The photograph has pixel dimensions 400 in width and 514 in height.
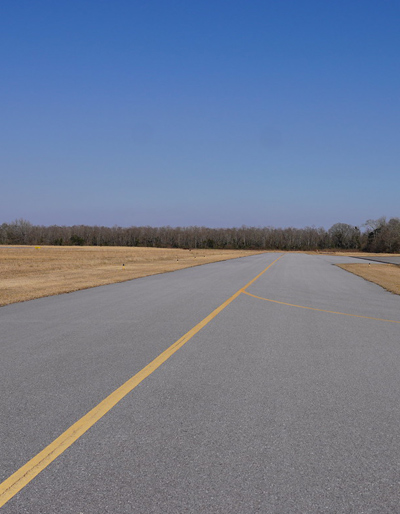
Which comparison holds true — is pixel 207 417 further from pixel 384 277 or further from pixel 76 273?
pixel 76 273

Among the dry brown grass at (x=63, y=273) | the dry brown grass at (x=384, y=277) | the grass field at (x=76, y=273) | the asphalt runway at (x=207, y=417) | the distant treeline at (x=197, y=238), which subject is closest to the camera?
the asphalt runway at (x=207, y=417)

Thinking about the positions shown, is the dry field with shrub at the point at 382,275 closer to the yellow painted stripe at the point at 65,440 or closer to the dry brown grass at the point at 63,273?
the dry brown grass at the point at 63,273

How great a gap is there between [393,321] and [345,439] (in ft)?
23.8

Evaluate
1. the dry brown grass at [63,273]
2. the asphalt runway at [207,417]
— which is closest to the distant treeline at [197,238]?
the dry brown grass at [63,273]

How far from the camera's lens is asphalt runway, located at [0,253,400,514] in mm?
2928

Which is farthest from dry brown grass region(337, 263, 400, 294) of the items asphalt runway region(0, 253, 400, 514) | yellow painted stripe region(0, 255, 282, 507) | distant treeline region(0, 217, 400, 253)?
distant treeline region(0, 217, 400, 253)

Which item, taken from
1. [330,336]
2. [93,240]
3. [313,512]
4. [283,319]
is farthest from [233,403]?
[93,240]

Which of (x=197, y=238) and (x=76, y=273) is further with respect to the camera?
(x=197, y=238)

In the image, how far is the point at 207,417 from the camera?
426 cm

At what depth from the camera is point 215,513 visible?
271 cm

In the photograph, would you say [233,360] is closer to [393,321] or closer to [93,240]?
[393,321]

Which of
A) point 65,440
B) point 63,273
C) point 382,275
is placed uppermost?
point 65,440

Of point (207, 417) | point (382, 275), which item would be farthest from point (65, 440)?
point (382, 275)

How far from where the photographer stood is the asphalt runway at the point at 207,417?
2.93 meters
